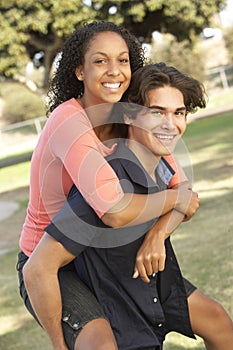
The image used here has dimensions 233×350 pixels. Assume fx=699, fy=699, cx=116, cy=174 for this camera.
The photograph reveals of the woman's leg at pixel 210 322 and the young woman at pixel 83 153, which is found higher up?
the young woman at pixel 83 153

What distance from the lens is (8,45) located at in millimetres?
17234

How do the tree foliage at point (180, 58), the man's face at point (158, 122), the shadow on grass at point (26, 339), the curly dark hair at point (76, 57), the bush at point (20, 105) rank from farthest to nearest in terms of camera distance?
the bush at point (20, 105) < the tree foliage at point (180, 58) < the shadow on grass at point (26, 339) < the curly dark hair at point (76, 57) < the man's face at point (158, 122)

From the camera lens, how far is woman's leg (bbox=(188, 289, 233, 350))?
288cm

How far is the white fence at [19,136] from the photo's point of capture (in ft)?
113

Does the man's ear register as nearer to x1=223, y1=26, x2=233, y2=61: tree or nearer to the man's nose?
the man's nose

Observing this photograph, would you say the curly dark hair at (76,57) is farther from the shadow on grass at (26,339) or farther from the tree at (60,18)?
the tree at (60,18)

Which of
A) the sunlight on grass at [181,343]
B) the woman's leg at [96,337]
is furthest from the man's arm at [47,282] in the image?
the sunlight on grass at [181,343]

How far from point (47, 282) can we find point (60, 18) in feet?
50.0

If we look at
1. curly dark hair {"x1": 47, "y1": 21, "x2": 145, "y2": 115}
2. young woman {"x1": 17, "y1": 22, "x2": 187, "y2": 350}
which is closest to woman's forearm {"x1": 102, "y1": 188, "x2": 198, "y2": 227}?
young woman {"x1": 17, "y1": 22, "x2": 187, "y2": 350}

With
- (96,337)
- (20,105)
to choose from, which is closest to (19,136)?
(20,105)

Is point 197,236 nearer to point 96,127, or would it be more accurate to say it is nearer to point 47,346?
point 47,346

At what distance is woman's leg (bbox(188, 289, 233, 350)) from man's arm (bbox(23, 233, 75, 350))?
0.59 m

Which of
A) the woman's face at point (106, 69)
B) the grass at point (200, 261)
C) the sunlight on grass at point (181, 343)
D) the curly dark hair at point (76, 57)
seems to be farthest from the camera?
the grass at point (200, 261)

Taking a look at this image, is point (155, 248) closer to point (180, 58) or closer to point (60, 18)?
point (60, 18)
